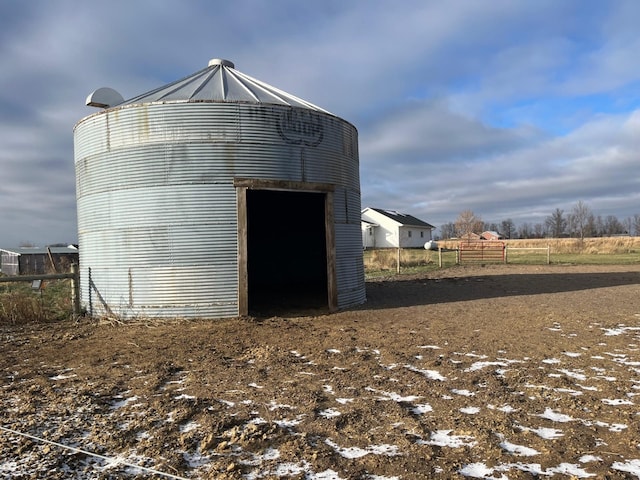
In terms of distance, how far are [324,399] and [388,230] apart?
163 ft

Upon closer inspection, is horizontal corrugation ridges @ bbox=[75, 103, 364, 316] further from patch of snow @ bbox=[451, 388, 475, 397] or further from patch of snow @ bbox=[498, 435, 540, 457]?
patch of snow @ bbox=[498, 435, 540, 457]

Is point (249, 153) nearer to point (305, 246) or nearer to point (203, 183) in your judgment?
point (203, 183)

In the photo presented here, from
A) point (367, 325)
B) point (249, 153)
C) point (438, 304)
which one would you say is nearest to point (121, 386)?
point (367, 325)

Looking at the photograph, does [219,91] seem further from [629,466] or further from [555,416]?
[629,466]

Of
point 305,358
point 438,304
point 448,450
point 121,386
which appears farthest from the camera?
point 438,304

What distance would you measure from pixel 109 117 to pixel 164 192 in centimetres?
220

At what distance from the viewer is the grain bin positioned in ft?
31.7

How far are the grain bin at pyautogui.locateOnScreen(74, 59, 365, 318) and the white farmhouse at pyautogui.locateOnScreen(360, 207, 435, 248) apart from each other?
4204 centimetres

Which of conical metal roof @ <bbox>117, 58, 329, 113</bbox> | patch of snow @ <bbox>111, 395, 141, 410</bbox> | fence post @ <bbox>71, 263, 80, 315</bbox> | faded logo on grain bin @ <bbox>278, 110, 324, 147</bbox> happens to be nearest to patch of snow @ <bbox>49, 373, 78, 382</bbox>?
patch of snow @ <bbox>111, 395, 141, 410</bbox>

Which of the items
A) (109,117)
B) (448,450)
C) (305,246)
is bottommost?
(448,450)

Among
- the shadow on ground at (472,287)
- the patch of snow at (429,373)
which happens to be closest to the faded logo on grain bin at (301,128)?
the shadow on ground at (472,287)

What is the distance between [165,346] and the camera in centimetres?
772

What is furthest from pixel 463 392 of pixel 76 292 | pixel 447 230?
pixel 447 230

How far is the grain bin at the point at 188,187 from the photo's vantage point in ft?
31.7
